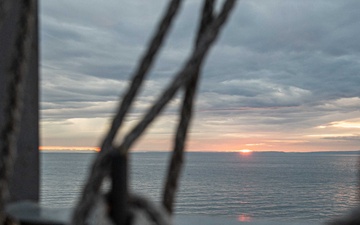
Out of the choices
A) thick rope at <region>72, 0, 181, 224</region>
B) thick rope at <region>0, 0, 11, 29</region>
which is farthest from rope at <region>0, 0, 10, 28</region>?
thick rope at <region>72, 0, 181, 224</region>

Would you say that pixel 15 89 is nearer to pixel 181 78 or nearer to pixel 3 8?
pixel 3 8

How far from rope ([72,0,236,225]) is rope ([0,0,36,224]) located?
15 centimetres

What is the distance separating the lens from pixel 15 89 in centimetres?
76

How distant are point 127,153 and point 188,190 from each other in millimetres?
56265

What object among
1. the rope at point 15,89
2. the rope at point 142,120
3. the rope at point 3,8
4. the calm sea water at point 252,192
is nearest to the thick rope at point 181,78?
the rope at point 142,120

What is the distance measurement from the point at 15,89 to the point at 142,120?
0.68 ft

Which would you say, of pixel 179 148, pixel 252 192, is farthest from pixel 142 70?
pixel 252 192

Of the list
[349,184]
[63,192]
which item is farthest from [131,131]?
[349,184]

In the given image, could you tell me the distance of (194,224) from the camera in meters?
1.42

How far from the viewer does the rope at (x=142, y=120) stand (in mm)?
649

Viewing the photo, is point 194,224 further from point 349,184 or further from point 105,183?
point 349,184

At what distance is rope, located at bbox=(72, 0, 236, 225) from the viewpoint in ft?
2.13

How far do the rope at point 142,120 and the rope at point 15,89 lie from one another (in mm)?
148

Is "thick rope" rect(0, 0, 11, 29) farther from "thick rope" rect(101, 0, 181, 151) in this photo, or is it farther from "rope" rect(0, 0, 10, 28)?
"thick rope" rect(101, 0, 181, 151)
